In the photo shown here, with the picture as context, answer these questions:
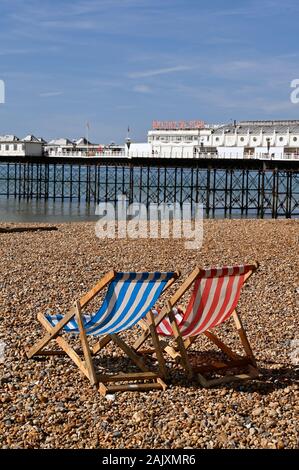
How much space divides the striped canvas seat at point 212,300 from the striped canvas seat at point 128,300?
0.76ft

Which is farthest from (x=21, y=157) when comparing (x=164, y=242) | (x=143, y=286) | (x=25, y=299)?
(x=143, y=286)

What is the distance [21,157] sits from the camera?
1597 inches

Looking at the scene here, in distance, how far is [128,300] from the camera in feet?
15.6

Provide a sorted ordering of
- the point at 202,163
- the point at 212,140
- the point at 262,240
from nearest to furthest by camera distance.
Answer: the point at 262,240 < the point at 202,163 < the point at 212,140

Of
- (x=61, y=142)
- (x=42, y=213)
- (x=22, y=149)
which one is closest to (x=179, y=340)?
(x=42, y=213)

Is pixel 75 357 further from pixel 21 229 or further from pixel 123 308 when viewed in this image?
pixel 21 229

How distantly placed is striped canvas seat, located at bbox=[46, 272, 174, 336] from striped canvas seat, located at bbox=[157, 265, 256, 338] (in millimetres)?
230

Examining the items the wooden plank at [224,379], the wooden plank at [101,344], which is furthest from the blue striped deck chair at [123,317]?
the wooden plank at [224,379]

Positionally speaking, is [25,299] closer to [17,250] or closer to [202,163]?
[17,250]

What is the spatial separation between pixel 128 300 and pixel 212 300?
20.7 inches

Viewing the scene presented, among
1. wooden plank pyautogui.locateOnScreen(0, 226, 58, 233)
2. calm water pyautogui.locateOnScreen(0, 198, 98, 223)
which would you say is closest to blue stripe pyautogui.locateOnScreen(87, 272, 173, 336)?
wooden plank pyautogui.locateOnScreen(0, 226, 58, 233)

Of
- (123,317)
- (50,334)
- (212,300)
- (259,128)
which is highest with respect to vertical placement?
(259,128)

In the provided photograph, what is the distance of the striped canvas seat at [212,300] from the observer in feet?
15.7

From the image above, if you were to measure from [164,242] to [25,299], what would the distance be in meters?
5.50
